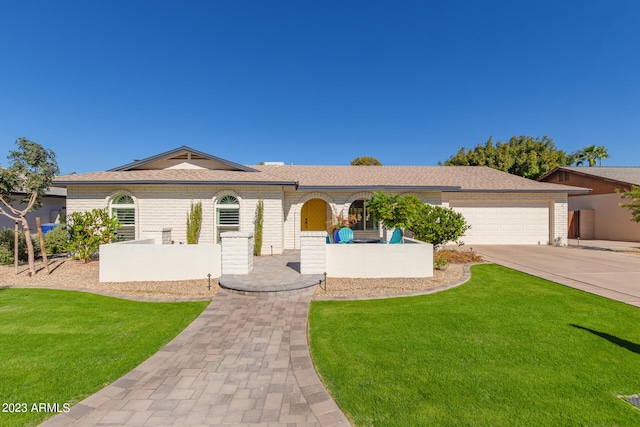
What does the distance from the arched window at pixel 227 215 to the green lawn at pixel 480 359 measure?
28.5 ft

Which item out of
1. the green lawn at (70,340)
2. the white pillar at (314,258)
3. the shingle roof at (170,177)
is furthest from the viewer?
the shingle roof at (170,177)

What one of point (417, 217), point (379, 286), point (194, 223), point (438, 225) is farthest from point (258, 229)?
point (438, 225)

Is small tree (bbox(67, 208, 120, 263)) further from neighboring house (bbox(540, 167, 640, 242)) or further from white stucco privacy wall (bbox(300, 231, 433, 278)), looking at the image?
neighboring house (bbox(540, 167, 640, 242))

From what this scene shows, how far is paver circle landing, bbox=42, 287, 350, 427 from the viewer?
3.05 m

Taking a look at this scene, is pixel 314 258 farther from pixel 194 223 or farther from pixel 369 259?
pixel 194 223

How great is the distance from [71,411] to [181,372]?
3.92 feet

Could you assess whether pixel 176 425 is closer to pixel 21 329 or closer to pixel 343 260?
pixel 21 329

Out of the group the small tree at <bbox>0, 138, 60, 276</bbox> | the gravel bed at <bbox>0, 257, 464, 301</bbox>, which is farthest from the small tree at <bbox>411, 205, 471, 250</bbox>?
the small tree at <bbox>0, 138, 60, 276</bbox>

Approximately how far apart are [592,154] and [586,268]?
40.2 m

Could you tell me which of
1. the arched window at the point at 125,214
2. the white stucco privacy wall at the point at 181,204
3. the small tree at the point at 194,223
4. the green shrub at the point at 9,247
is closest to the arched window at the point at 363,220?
the white stucco privacy wall at the point at 181,204

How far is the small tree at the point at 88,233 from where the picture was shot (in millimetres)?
10984

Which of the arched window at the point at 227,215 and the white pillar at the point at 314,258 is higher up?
the arched window at the point at 227,215

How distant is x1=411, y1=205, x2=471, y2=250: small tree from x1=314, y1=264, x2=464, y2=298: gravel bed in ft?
7.79

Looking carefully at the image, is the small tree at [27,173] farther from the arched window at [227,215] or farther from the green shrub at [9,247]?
the arched window at [227,215]
